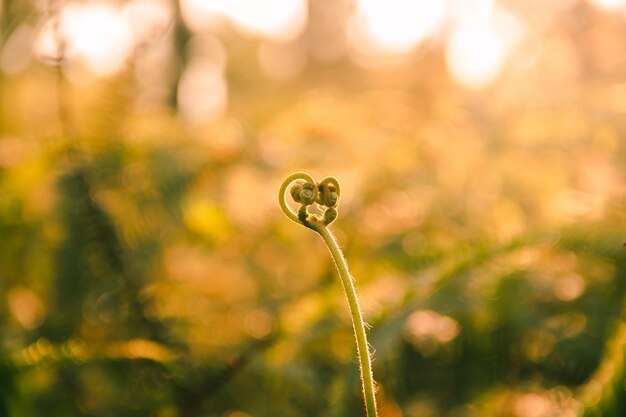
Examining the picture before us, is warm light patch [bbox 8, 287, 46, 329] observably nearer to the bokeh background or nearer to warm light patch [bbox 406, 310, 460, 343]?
the bokeh background

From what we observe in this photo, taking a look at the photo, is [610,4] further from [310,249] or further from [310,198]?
[310,198]

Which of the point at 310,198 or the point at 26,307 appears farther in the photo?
the point at 26,307

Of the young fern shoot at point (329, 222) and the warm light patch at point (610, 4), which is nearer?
the young fern shoot at point (329, 222)

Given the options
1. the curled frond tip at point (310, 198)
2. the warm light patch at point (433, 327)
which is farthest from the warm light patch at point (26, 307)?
the curled frond tip at point (310, 198)

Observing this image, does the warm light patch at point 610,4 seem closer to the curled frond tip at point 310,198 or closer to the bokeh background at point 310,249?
the bokeh background at point 310,249

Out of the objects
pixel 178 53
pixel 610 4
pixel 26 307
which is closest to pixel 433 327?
pixel 26 307

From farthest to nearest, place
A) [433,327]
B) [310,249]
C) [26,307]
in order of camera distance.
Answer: [310,249], [26,307], [433,327]

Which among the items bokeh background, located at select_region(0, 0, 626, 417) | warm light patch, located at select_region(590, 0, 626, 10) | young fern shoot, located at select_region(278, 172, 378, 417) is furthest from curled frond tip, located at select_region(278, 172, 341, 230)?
warm light patch, located at select_region(590, 0, 626, 10)
